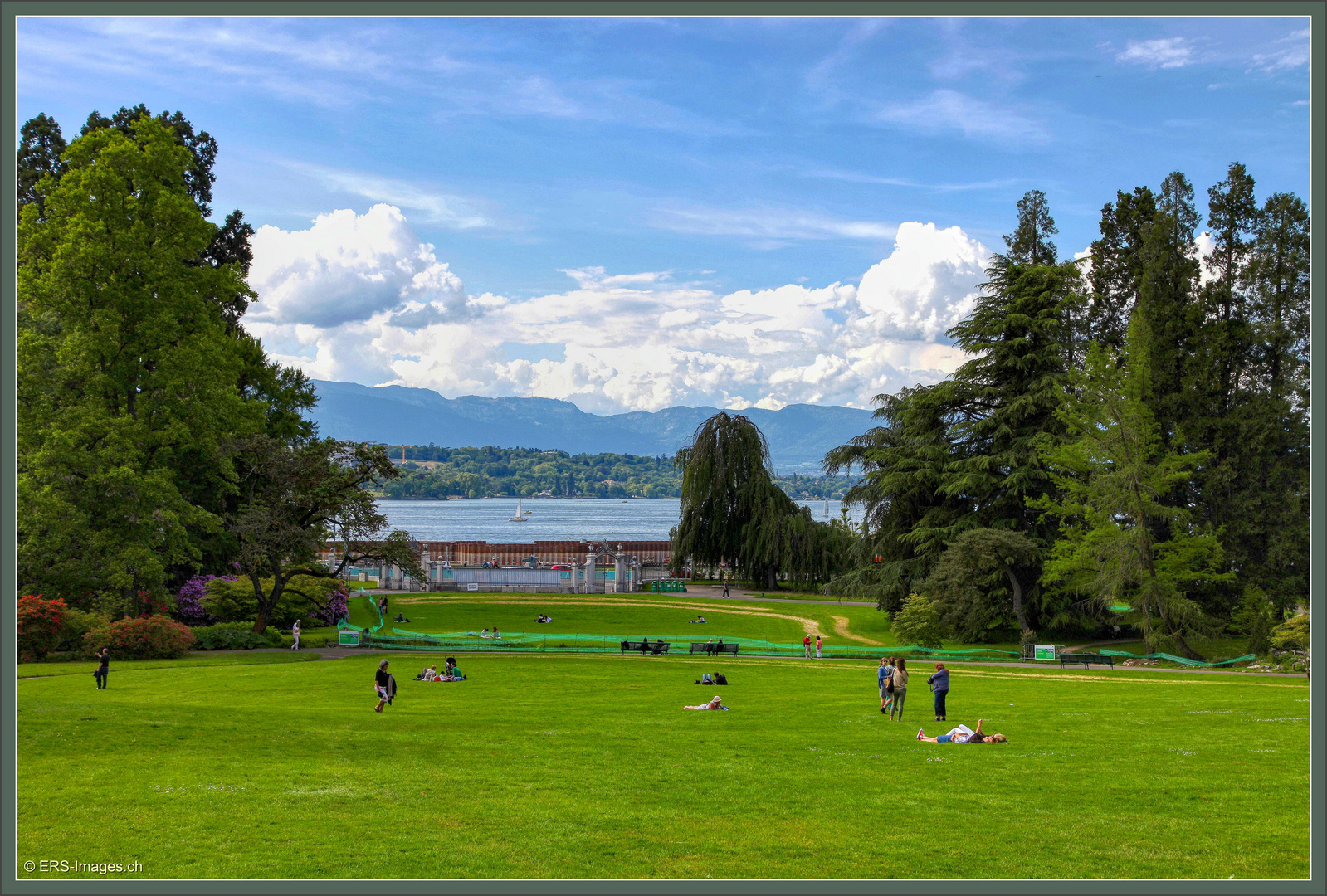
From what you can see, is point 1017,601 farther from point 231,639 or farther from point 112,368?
point 112,368

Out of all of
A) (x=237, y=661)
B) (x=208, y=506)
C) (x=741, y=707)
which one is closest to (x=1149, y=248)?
(x=741, y=707)

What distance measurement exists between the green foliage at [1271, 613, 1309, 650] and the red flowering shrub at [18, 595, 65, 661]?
44.7 meters

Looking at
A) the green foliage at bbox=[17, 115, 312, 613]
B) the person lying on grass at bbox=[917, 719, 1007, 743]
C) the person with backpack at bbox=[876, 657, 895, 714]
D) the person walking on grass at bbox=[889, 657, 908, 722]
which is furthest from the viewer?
the green foliage at bbox=[17, 115, 312, 613]

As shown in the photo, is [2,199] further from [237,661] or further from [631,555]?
[631,555]

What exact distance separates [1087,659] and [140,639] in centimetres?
3634

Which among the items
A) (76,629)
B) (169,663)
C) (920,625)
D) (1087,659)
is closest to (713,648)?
(920,625)

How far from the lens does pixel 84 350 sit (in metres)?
35.5

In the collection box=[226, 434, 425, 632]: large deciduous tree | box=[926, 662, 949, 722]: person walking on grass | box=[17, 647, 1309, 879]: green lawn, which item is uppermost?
box=[226, 434, 425, 632]: large deciduous tree

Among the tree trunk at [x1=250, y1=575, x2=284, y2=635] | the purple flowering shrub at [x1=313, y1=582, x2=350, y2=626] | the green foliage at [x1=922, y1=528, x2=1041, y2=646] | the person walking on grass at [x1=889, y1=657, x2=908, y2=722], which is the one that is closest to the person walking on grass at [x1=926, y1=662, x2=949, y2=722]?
the person walking on grass at [x1=889, y1=657, x2=908, y2=722]

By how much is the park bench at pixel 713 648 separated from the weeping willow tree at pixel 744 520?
78.2 ft

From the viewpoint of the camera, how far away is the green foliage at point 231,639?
123ft

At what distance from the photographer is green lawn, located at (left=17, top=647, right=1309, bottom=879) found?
10.8 meters

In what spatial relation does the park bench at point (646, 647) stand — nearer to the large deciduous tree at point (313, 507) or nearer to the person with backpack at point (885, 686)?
the large deciduous tree at point (313, 507)

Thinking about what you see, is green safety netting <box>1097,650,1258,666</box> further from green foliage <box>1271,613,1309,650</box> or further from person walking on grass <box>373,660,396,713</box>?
person walking on grass <box>373,660,396,713</box>
